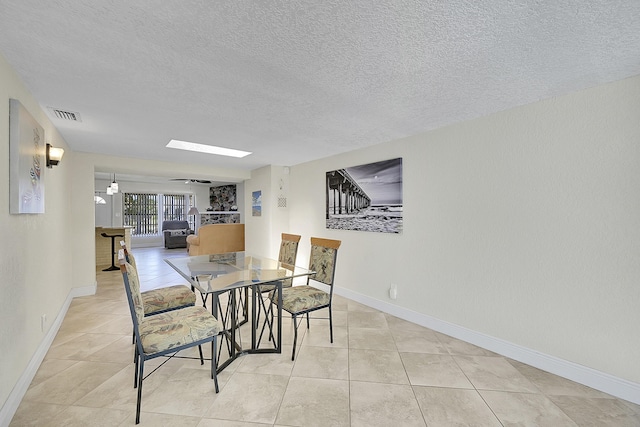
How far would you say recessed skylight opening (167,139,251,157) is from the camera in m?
3.85

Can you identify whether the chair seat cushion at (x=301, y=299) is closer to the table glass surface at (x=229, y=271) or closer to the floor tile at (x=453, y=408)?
the table glass surface at (x=229, y=271)

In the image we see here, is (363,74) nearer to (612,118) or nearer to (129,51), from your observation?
(129,51)

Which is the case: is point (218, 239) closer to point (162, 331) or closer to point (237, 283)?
point (237, 283)

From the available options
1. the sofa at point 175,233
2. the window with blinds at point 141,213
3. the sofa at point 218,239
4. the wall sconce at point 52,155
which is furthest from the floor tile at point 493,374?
the window with blinds at point 141,213

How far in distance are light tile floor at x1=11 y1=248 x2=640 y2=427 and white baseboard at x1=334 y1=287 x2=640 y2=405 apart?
6 centimetres

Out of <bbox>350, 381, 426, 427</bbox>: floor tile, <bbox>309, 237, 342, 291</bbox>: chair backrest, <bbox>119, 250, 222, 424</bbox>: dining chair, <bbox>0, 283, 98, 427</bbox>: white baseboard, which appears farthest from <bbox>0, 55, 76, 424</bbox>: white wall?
<bbox>309, 237, 342, 291</bbox>: chair backrest

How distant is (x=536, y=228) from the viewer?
2.32 metres

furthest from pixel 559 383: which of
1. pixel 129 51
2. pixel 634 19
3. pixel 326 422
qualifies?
pixel 129 51

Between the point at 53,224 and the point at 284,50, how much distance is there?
3105 mm

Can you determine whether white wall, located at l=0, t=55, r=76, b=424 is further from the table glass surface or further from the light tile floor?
the table glass surface

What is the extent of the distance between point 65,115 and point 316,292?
9.81ft

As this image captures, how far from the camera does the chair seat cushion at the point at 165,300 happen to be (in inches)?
96.3

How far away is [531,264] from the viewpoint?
7.70 ft

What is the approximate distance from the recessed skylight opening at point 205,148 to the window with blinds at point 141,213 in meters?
7.35
